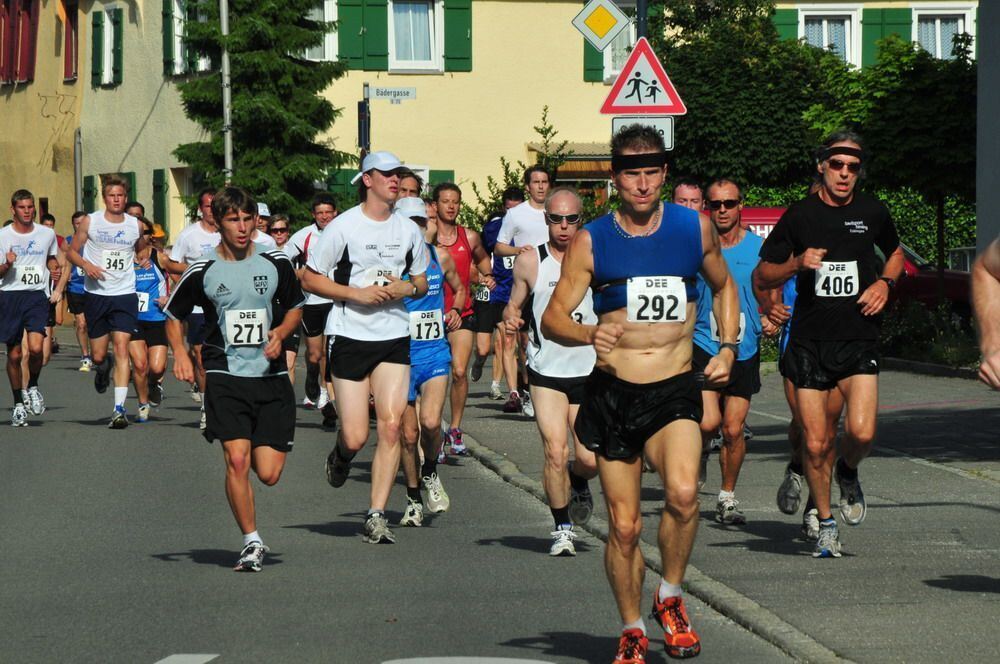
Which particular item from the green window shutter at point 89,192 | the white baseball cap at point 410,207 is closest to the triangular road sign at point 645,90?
the white baseball cap at point 410,207

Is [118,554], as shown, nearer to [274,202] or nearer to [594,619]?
[594,619]

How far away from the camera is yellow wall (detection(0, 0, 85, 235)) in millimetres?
47062

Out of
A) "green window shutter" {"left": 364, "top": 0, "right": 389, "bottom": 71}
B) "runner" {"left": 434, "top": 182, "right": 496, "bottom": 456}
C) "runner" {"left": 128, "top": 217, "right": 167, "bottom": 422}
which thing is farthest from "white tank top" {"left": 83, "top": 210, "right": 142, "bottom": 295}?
"green window shutter" {"left": 364, "top": 0, "right": 389, "bottom": 71}

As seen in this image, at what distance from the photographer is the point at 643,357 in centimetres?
725

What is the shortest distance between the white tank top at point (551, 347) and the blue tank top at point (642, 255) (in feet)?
9.21

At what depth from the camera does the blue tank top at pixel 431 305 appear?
463 inches

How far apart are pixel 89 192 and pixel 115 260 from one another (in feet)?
92.1

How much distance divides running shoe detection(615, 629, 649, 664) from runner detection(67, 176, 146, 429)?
1179 centimetres

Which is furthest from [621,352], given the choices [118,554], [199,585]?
[118,554]

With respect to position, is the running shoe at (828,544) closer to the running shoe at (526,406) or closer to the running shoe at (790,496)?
the running shoe at (790,496)

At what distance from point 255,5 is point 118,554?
2549 centimetres

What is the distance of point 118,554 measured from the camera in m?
10.2

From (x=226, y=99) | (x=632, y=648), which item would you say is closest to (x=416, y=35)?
(x=226, y=99)

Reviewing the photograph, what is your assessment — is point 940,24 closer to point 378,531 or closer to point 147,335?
point 147,335
